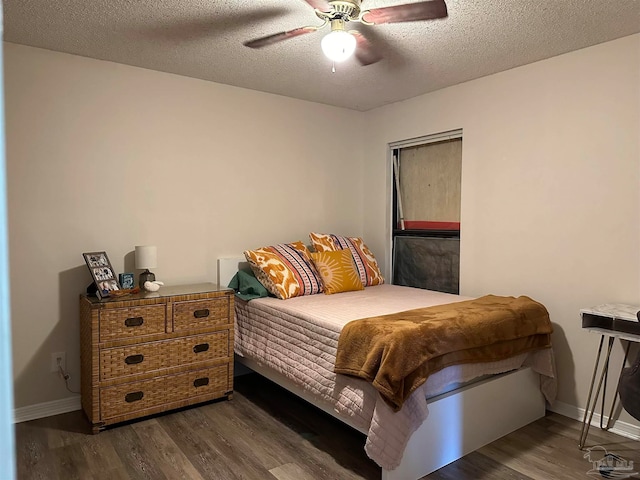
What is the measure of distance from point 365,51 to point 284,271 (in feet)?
5.24

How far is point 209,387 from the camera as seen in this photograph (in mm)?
3109

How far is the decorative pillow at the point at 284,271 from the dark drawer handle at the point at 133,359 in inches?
38.1

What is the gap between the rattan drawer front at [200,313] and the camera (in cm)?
→ 297

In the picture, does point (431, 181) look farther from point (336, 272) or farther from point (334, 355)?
point (334, 355)

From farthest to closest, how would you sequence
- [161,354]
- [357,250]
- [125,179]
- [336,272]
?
[357,250] < [336,272] < [125,179] < [161,354]

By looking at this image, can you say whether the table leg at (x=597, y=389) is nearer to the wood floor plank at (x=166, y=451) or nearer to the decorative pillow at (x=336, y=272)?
the decorative pillow at (x=336, y=272)

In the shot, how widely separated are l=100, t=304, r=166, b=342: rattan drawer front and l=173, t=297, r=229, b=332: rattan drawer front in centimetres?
10

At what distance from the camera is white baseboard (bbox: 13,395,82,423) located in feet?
9.35

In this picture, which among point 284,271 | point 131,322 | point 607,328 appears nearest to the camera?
point 607,328

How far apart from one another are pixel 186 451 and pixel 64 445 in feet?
2.31

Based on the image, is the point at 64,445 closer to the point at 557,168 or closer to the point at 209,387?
the point at 209,387

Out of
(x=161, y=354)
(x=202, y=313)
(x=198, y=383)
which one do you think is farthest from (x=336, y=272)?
(x=161, y=354)

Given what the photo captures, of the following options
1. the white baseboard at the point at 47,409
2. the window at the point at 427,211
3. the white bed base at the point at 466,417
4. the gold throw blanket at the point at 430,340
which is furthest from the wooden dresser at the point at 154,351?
the window at the point at 427,211

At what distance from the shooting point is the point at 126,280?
3002mm
